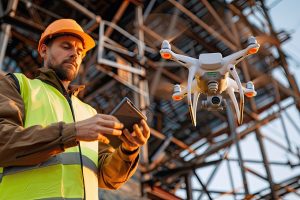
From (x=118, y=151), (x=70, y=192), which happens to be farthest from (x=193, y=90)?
(x=70, y=192)

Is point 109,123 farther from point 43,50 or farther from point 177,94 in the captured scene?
point 43,50

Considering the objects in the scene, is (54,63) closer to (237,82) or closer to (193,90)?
(193,90)

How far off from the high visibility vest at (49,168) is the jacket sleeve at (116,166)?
0.08 meters

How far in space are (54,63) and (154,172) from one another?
5476 millimetres

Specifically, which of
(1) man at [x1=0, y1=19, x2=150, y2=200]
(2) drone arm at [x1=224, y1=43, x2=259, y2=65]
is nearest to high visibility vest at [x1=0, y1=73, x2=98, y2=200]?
(1) man at [x1=0, y1=19, x2=150, y2=200]

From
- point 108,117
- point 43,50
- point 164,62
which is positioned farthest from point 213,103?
point 164,62

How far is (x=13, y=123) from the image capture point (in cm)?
226

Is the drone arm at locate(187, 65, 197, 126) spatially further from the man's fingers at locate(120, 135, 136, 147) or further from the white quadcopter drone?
the man's fingers at locate(120, 135, 136, 147)

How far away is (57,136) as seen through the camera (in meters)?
2.13

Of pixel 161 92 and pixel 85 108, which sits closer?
pixel 85 108

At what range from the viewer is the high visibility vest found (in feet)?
7.06

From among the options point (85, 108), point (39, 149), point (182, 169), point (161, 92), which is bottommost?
point (39, 149)

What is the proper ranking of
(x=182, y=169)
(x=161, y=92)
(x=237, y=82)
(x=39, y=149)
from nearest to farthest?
(x=39, y=149), (x=237, y=82), (x=182, y=169), (x=161, y=92)

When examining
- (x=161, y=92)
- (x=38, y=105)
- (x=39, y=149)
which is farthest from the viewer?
(x=161, y=92)
